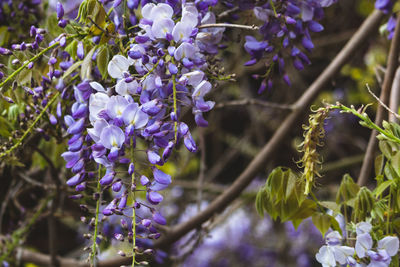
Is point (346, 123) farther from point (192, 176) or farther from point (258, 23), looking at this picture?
point (258, 23)

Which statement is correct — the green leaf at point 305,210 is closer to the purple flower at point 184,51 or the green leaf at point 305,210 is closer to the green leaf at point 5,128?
the purple flower at point 184,51

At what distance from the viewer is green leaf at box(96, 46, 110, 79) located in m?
0.67

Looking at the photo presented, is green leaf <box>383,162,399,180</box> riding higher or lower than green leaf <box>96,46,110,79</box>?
lower

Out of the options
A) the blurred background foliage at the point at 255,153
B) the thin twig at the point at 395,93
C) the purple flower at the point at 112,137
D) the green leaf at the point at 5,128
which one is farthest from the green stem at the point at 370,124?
the blurred background foliage at the point at 255,153

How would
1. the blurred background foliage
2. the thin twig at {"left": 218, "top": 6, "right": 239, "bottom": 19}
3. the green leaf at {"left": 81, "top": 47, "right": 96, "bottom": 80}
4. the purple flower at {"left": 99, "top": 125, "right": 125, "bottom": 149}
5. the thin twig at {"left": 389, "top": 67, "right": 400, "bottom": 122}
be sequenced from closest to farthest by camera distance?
the purple flower at {"left": 99, "top": 125, "right": 125, "bottom": 149}, the green leaf at {"left": 81, "top": 47, "right": 96, "bottom": 80}, the thin twig at {"left": 218, "top": 6, "right": 239, "bottom": 19}, the thin twig at {"left": 389, "top": 67, "right": 400, "bottom": 122}, the blurred background foliage

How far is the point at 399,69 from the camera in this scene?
40.7 inches

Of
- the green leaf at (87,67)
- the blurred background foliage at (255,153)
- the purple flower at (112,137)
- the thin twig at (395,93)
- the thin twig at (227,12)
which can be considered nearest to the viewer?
the purple flower at (112,137)

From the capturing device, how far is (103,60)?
0.68 m

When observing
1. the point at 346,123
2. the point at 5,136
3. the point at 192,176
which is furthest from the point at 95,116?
the point at 346,123

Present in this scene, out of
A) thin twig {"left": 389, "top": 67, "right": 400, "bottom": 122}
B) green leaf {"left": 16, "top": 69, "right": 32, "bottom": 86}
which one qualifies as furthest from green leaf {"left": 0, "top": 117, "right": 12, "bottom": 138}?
thin twig {"left": 389, "top": 67, "right": 400, "bottom": 122}

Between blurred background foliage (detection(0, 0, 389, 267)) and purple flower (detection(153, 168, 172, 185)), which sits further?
blurred background foliage (detection(0, 0, 389, 267))

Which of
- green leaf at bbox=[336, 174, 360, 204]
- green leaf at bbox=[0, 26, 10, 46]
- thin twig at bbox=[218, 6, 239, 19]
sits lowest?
green leaf at bbox=[336, 174, 360, 204]

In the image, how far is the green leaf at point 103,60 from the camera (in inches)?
26.6

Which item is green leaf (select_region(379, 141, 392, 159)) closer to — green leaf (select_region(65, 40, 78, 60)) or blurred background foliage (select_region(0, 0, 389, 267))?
green leaf (select_region(65, 40, 78, 60))
